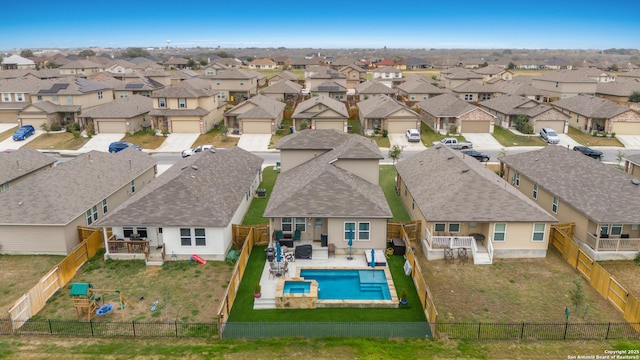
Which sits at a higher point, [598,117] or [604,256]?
[598,117]

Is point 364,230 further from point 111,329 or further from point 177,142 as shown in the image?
point 177,142

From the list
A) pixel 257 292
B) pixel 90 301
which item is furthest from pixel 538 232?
pixel 90 301

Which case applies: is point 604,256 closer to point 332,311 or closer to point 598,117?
point 332,311

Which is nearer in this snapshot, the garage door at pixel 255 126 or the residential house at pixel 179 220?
the residential house at pixel 179 220

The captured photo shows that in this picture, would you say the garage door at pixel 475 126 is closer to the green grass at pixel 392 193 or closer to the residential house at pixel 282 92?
the green grass at pixel 392 193

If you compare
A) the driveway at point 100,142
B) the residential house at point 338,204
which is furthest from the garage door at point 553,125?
the driveway at point 100,142

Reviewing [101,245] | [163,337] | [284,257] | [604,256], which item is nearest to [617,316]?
[604,256]

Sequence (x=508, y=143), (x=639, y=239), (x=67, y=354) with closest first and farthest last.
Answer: (x=67, y=354) → (x=639, y=239) → (x=508, y=143)
